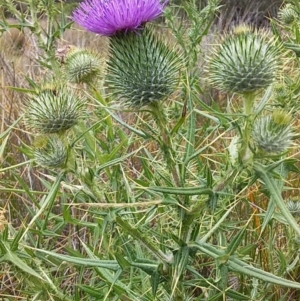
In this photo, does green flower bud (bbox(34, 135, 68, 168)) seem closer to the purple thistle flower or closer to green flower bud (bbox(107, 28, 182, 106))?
green flower bud (bbox(107, 28, 182, 106))

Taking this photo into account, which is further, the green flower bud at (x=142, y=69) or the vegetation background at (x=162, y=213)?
the green flower bud at (x=142, y=69)

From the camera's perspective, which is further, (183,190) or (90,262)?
(90,262)

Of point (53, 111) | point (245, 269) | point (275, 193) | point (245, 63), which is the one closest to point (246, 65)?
point (245, 63)

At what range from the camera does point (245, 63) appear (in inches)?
83.7

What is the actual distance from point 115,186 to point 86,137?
12.2 inches

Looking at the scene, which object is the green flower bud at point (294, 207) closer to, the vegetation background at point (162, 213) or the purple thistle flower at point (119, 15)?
the vegetation background at point (162, 213)

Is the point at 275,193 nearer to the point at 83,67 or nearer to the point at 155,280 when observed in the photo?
the point at 155,280

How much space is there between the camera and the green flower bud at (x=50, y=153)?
233cm

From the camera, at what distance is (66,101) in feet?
8.29

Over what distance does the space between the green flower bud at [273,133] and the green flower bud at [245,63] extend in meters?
0.15

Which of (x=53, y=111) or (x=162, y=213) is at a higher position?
(x=53, y=111)

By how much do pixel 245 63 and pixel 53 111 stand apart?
0.87m

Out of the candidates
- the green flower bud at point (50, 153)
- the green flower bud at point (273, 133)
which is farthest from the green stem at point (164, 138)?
the green flower bud at point (50, 153)

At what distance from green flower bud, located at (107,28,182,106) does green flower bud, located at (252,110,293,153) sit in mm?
393
